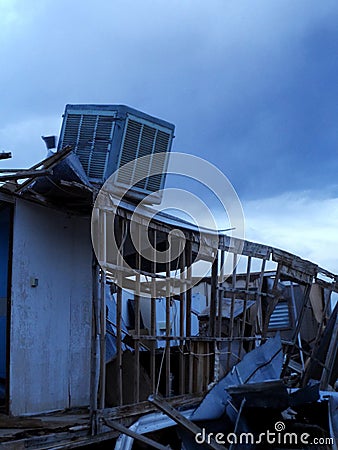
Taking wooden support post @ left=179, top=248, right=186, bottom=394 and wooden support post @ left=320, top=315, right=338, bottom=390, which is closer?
wooden support post @ left=179, top=248, right=186, bottom=394

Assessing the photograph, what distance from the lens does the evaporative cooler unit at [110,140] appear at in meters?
7.32

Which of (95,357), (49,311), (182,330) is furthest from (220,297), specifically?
(95,357)

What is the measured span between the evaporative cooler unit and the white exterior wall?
0.91 meters

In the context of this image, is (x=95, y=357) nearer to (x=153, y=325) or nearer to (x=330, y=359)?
(x=153, y=325)

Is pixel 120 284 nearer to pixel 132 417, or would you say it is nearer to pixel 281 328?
pixel 132 417

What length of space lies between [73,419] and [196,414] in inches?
57.8

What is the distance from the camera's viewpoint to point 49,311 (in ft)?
23.9

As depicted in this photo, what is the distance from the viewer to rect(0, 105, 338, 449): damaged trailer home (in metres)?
6.36

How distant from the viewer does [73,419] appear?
252 inches

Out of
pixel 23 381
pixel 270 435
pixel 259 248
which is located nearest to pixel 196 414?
pixel 270 435

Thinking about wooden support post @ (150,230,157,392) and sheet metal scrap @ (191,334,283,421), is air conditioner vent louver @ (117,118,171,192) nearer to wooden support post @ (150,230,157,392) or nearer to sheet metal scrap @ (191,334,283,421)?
wooden support post @ (150,230,157,392)

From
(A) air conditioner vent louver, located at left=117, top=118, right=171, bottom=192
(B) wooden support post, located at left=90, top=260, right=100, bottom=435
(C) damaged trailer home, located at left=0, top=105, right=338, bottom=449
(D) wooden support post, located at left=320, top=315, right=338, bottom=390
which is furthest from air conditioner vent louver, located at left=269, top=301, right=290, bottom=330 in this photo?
(B) wooden support post, located at left=90, top=260, right=100, bottom=435

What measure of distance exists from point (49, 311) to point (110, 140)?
244cm

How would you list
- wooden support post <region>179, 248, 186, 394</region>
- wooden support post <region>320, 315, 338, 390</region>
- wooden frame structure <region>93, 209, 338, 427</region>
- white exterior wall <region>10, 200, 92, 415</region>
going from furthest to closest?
wooden support post <region>320, 315, 338, 390</region> < wooden support post <region>179, 248, 186, 394</region> < wooden frame structure <region>93, 209, 338, 427</region> < white exterior wall <region>10, 200, 92, 415</region>
